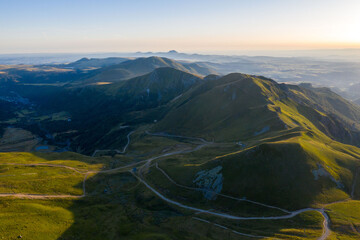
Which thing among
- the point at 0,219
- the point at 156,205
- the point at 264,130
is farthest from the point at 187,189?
the point at 264,130

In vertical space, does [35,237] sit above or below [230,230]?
above

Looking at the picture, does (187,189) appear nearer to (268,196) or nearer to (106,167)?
(268,196)

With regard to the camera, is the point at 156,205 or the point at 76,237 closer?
the point at 76,237

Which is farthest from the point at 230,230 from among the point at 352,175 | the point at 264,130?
the point at 264,130

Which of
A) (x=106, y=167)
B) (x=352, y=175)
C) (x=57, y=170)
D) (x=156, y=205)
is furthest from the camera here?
(x=106, y=167)

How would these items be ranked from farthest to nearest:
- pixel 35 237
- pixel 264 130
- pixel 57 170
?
pixel 264 130 → pixel 57 170 → pixel 35 237

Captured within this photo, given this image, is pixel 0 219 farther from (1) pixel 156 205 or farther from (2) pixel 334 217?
(2) pixel 334 217

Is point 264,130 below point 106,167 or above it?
above

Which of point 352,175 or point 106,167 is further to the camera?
point 106,167

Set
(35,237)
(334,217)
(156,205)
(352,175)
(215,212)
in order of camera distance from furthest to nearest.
Result: 1. (352,175)
2. (156,205)
3. (215,212)
4. (334,217)
5. (35,237)
